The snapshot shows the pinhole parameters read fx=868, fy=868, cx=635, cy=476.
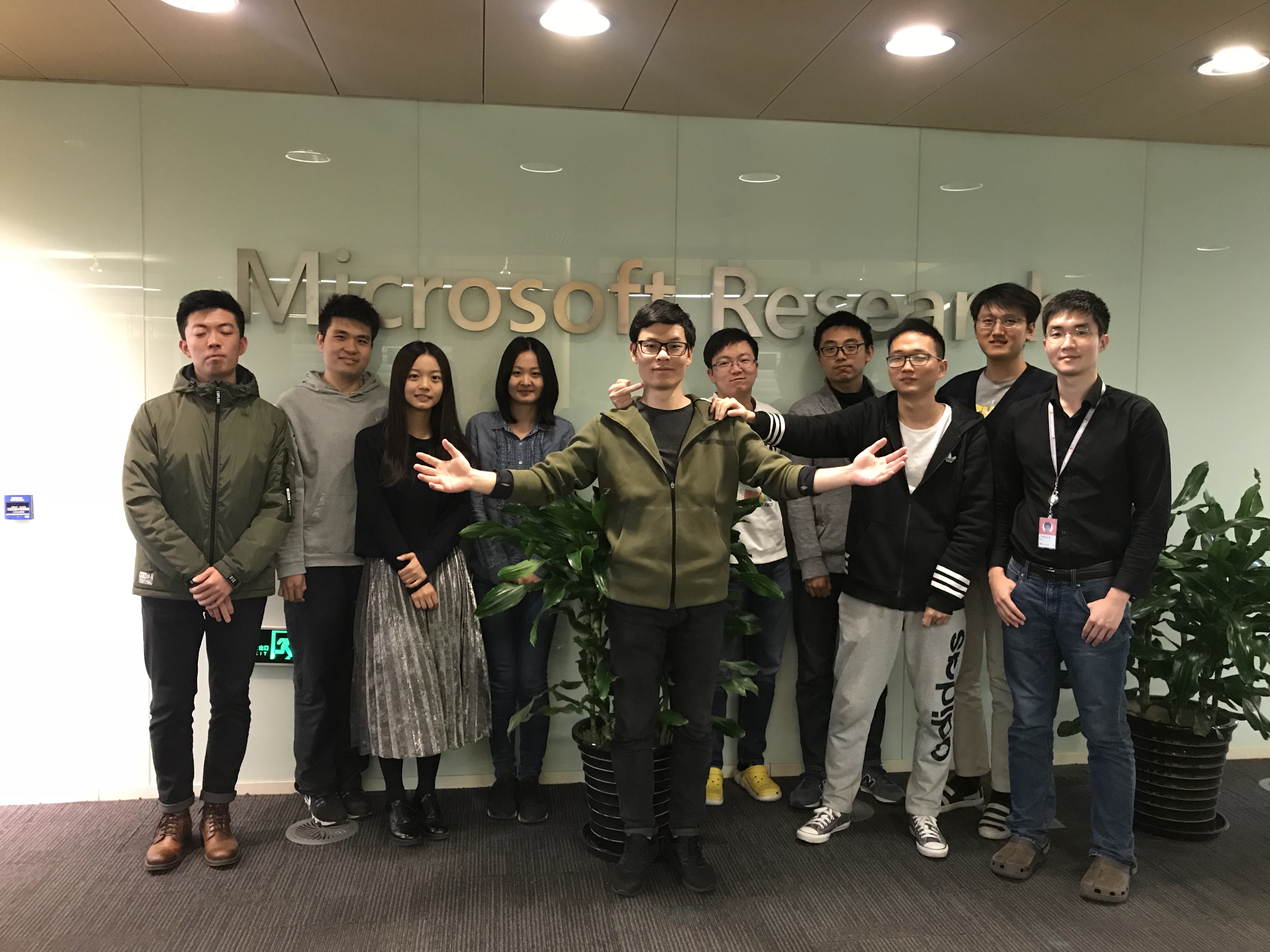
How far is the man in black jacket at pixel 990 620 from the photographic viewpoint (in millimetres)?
3115

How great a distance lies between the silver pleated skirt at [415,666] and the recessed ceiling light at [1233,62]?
3.14m

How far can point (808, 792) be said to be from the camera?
3350mm

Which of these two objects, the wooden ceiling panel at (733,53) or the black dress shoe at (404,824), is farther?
the black dress shoe at (404,824)

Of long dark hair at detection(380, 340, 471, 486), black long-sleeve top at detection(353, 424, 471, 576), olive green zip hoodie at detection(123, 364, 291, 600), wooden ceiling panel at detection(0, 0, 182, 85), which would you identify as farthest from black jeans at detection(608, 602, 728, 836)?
wooden ceiling panel at detection(0, 0, 182, 85)

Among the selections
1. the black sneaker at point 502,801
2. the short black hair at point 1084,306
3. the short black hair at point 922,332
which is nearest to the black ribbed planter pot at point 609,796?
the black sneaker at point 502,801

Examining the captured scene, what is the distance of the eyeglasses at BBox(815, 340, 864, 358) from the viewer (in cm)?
343

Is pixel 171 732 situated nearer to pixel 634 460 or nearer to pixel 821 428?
pixel 634 460

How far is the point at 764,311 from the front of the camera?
11.9 feet

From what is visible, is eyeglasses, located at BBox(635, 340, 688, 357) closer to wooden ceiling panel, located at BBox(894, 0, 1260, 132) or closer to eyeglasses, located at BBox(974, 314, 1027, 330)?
eyeglasses, located at BBox(974, 314, 1027, 330)

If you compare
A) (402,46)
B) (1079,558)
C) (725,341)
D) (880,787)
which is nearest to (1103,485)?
(1079,558)

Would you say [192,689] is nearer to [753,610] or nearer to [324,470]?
[324,470]

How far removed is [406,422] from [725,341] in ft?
4.02

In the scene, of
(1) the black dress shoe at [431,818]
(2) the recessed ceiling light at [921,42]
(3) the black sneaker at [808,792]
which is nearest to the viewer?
(2) the recessed ceiling light at [921,42]

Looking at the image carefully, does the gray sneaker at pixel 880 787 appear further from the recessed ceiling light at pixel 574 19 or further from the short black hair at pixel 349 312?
the recessed ceiling light at pixel 574 19
